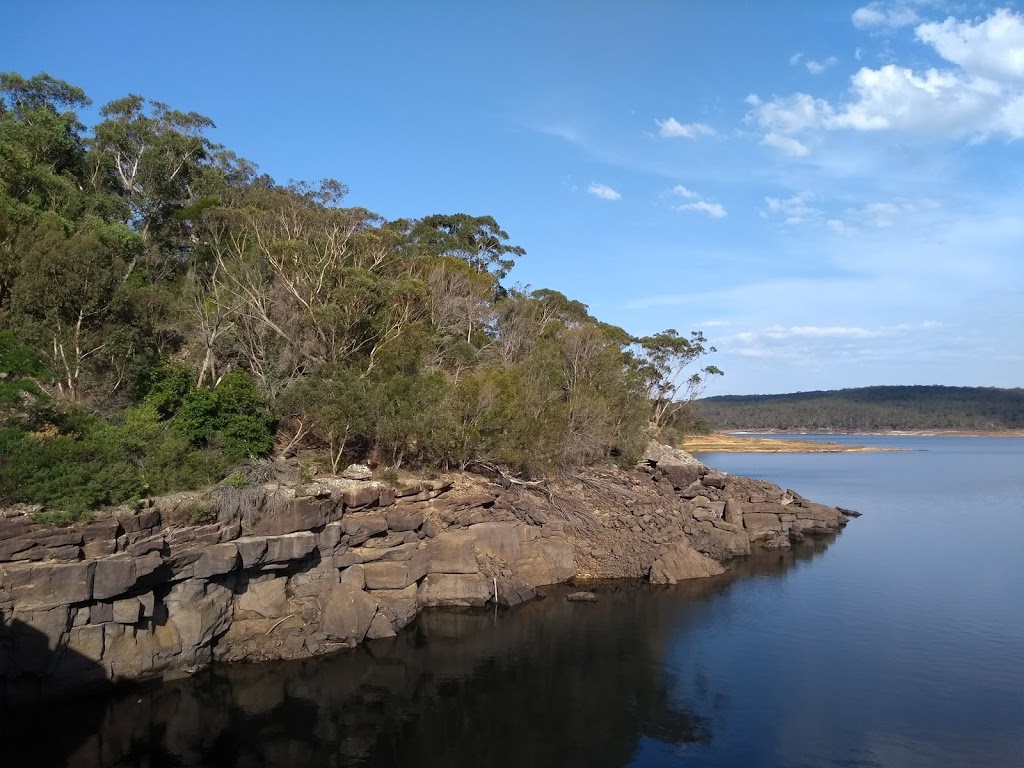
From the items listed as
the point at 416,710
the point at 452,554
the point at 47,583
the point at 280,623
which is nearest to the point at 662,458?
the point at 452,554

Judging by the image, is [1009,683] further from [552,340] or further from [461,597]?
[552,340]

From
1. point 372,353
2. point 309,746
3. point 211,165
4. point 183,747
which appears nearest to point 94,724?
point 183,747

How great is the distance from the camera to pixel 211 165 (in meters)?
46.4

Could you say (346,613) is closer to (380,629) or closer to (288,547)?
(380,629)

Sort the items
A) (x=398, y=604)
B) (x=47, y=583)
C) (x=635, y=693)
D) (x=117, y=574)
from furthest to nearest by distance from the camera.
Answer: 1. (x=398, y=604)
2. (x=635, y=693)
3. (x=117, y=574)
4. (x=47, y=583)

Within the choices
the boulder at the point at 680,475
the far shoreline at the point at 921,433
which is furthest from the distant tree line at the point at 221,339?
the far shoreline at the point at 921,433

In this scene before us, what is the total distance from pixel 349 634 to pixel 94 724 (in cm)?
752

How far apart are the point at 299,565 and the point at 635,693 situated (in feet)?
38.0

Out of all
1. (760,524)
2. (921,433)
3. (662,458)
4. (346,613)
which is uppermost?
(921,433)

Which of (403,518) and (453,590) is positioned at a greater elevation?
(403,518)

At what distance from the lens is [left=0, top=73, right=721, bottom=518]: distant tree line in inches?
868

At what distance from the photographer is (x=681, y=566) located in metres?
31.8

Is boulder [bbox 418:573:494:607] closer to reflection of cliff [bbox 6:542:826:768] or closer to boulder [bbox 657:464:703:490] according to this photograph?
reflection of cliff [bbox 6:542:826:768]

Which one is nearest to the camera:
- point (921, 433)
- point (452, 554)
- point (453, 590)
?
point (453, 590)
